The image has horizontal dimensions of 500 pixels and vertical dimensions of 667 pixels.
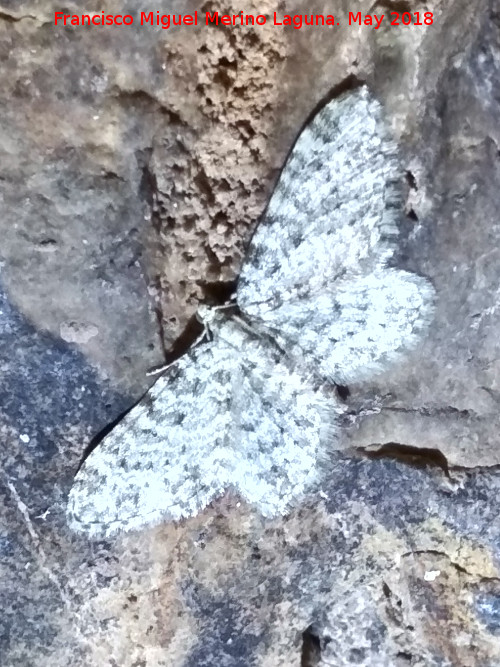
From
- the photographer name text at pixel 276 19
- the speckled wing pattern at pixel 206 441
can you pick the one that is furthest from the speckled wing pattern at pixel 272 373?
the photographer name text at pixel 276 19

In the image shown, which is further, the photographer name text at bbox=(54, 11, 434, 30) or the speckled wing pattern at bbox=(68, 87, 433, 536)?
the speckled wing pattern at bbox=(68, 87, 433, 536)

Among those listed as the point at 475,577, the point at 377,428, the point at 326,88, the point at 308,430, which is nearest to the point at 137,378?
the point at 308,430

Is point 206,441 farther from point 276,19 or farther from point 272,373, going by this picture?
point 276,19

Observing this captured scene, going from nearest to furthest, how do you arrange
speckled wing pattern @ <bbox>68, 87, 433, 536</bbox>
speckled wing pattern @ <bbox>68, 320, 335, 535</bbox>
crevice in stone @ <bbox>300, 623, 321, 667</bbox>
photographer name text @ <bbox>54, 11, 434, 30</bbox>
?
1. photographer name text @ <bbox>54, 11, 434, 30</bbox>
2. speckled wing pattern @ <bbox>68, 87, 433, 536</bbox>
3. speckled wing pattern @ <bbox>68, 320, 335, 535</bbox>
4. crevice in stone @ <bbox>300, 623, 321, 667</bbox>

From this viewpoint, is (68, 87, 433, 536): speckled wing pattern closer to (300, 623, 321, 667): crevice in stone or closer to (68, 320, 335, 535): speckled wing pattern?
(68, 320, 335, 535): speckled wing pattern

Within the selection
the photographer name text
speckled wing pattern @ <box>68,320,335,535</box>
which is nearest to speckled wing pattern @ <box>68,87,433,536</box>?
speckled wing pattern @ <box>68,320,335,535</box>

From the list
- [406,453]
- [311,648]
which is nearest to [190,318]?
[406,453]

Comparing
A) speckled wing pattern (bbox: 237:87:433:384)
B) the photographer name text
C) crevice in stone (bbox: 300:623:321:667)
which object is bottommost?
crevice in stone (bbox: 300:623:321:667)
